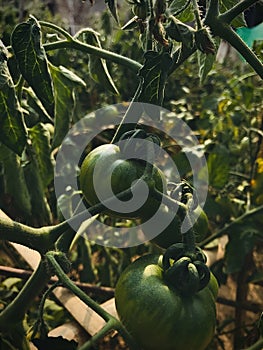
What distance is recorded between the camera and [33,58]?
1.91ft

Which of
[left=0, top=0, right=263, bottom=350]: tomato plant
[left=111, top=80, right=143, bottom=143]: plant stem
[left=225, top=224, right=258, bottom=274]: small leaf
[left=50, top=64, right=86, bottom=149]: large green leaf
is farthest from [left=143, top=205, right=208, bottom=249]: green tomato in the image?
[left=225, top=224, right=258, bottom=274]: small leaf

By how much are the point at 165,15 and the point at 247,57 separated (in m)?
0.10

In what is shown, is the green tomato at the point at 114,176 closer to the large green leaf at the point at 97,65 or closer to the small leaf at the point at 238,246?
the large green leaf at the point at 97,65

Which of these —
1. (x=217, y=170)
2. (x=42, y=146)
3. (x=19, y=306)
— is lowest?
(x=217, y=170)

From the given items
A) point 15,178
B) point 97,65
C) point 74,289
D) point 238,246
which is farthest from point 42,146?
point 238,246

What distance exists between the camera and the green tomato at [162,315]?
521mm

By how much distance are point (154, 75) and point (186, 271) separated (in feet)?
0.75

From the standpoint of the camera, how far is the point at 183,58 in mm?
636

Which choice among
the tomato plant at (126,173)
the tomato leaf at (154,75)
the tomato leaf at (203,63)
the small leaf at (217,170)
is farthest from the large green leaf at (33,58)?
the small leaf at (217,170)

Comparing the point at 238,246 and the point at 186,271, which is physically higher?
the point at 186,271

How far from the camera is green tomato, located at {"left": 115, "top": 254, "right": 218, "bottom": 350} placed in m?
0.52

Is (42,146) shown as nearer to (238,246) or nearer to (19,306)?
(19,306)

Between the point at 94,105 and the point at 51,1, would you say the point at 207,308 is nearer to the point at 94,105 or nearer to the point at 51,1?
the point at 94,105

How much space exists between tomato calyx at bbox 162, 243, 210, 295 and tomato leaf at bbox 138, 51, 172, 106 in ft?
0.60
